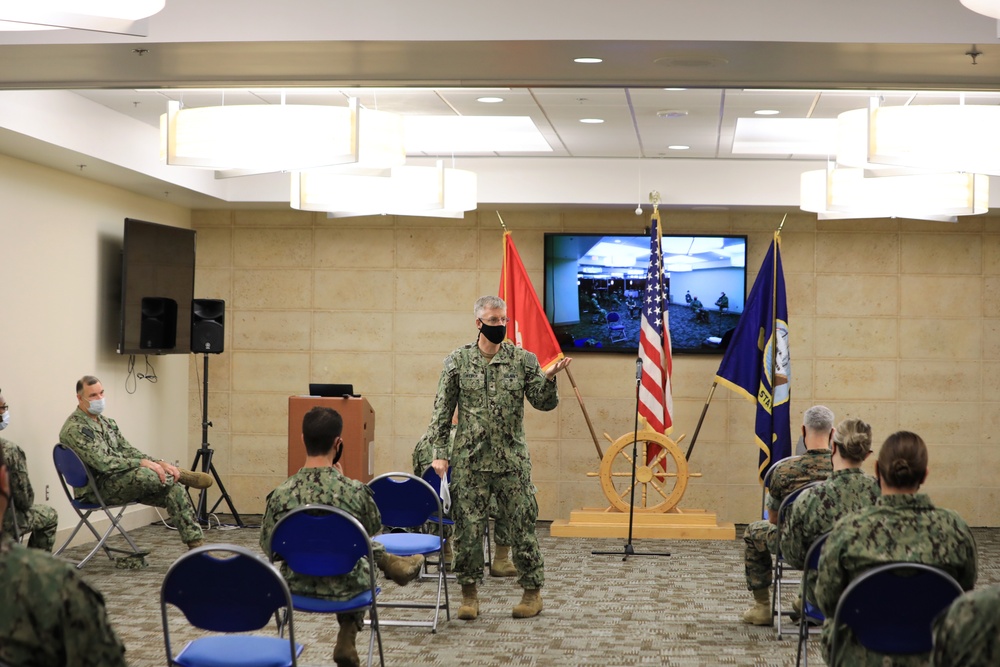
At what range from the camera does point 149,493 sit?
7.94 m

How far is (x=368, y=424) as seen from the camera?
9.95m

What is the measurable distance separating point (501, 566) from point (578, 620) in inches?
50.9

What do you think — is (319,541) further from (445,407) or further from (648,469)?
(648,469)

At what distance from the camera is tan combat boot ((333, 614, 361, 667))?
4.94 metres

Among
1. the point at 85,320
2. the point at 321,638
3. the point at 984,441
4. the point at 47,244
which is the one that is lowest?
the point at 321,638

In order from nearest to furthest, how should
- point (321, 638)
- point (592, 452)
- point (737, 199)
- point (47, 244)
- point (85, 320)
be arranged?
point (321, 638), point (47, 244), point (85, 320), point (737, 199), point (592, 452)

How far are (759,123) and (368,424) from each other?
4.24m

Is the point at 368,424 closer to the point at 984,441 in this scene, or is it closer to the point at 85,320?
the point at 85,320

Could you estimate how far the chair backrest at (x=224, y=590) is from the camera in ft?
11.7

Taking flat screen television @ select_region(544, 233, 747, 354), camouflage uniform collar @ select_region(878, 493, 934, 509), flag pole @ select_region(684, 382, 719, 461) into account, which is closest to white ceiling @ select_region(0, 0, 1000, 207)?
camouflage uniform collar @ select_region(878, 493, 934, 509)

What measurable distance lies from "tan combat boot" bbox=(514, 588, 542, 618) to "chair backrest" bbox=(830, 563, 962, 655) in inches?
122

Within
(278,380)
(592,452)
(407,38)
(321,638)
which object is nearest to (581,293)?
(592,452)

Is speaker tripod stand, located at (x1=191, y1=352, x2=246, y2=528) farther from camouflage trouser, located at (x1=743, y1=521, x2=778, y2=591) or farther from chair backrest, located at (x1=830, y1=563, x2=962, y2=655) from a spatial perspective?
chair backrest, located at (x1=830, y1=563, x2=962, y2=655)

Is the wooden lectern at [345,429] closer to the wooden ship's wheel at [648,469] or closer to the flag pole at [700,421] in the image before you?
the wooden ship's wheel at [648,469]
